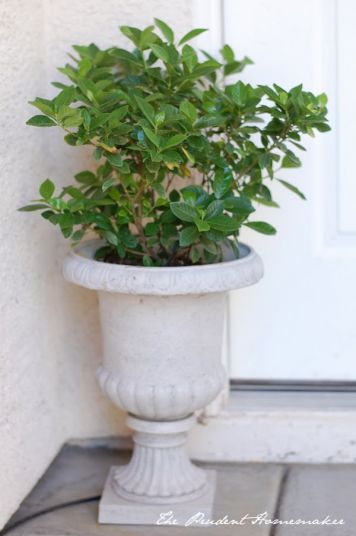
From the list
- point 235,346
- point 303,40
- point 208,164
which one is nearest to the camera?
point 208,164

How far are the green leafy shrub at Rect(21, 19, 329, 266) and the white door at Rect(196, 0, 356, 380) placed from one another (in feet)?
0.47

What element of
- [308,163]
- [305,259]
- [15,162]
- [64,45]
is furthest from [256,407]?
[64,45]

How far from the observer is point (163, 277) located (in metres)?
1.71

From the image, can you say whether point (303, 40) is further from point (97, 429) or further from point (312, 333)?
point (97, 429)

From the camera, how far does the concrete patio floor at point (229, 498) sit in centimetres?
188

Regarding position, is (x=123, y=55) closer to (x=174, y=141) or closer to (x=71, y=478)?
(x=174, y=141)

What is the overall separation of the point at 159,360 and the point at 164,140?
0.45 metres

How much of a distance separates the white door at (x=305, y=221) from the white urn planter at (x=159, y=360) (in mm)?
258

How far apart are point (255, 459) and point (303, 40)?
0.98m

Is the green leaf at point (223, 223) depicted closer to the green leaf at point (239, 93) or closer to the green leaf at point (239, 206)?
the green leaf at point (239, 206)

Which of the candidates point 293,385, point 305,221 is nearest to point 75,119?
point 305,221

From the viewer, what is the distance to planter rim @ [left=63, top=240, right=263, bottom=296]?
1.71 metres

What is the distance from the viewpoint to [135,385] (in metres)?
1.85

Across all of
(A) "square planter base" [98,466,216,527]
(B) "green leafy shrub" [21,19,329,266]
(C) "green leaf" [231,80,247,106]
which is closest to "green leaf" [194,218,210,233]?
(B) "green leafy shrub" [21,19,329,266]
